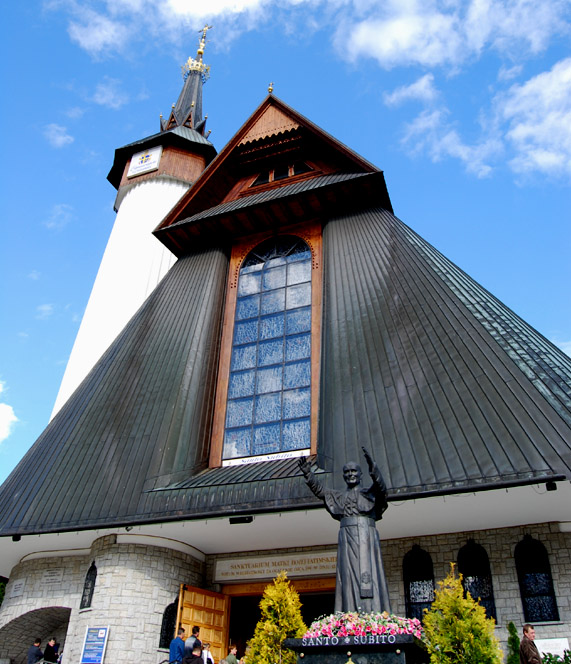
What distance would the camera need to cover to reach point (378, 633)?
5.52 meters

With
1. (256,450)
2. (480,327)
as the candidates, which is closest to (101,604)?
(256,450)

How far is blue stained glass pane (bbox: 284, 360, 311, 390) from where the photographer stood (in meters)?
12.7

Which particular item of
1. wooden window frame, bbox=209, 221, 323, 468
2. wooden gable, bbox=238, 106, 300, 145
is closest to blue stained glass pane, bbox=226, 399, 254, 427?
wooden window frame, bbox=209, 221, 323, 468

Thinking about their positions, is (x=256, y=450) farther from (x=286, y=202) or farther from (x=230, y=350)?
(x=286, y=202)

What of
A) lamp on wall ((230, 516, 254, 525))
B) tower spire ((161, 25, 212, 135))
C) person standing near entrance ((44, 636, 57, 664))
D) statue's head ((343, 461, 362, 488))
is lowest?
person standing near entrance ((44, 636, 57, 664))

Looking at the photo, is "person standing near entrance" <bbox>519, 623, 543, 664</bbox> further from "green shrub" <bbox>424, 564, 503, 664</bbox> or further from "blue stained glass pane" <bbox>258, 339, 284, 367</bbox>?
"blue stained glass pane" <bbox>258, 339, 284, 367</bbox>

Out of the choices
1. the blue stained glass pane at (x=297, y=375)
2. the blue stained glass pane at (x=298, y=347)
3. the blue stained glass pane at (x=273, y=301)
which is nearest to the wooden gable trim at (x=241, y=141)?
the blue stained glass pane at (x=273, y=301)

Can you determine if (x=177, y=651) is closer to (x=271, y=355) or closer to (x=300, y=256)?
(x=271, y=355)

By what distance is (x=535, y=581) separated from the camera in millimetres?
9031

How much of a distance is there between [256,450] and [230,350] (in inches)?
106

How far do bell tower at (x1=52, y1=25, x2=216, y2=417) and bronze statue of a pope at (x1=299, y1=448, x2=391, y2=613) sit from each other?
13595 millimetres

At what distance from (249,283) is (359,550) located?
31.4 feet

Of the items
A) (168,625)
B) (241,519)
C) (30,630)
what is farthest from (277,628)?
(30,630)

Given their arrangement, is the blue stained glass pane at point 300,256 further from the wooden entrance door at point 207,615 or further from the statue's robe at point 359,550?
the statue's robe at point 359,550
